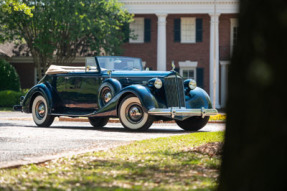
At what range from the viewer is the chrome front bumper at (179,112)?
1392 centimetres

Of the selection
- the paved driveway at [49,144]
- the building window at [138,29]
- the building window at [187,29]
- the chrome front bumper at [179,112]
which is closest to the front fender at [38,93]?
the paved driveway at [49,144]

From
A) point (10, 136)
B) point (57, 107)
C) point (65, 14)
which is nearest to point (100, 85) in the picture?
point (57, 107)

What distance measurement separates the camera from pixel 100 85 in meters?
15.5

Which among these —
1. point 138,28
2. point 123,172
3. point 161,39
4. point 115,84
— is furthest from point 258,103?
point 138,28

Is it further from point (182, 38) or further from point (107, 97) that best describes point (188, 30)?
point (107, 97)

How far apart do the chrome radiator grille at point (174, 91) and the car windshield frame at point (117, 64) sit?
1.96 metres

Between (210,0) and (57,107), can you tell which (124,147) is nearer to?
(57,107)

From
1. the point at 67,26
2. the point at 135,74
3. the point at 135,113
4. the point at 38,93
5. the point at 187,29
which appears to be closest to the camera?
the point at 135,113

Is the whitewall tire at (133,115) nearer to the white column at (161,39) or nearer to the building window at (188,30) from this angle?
the white column at (161,39)

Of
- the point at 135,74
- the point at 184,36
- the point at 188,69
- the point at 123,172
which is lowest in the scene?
the point at 123,172

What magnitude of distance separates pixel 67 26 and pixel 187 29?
29.0 feet

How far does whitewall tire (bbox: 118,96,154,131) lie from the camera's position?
14.2m

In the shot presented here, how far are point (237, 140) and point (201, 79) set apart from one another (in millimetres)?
34555

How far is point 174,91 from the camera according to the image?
1470 centimetres
